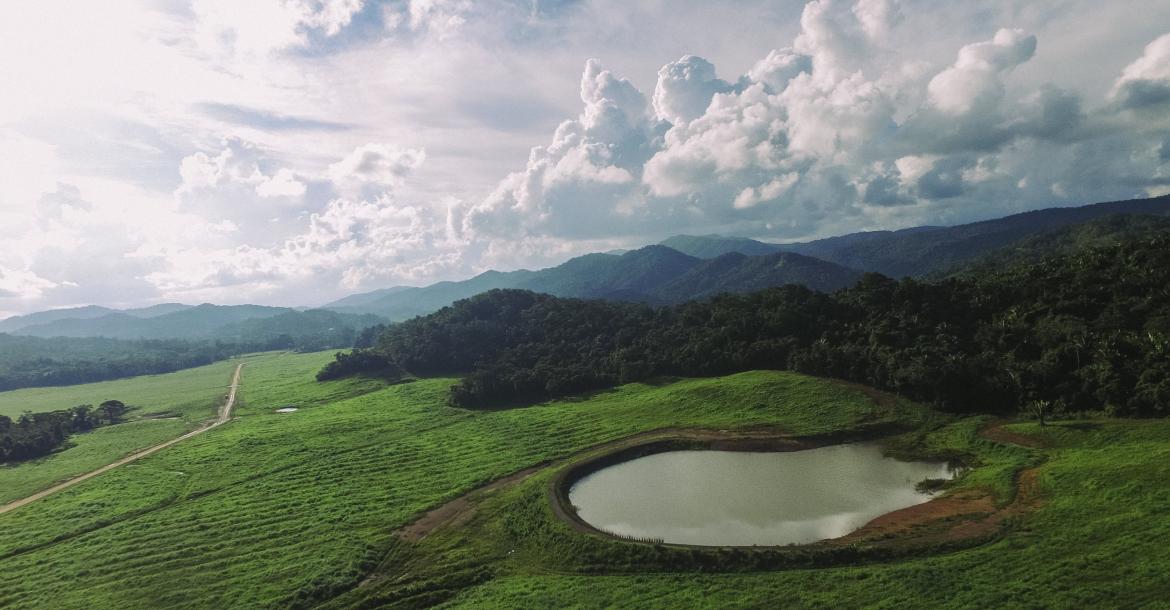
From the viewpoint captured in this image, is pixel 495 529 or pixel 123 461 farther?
pixel 123 461

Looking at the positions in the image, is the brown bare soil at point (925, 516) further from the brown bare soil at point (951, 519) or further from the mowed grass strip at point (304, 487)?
the mowed grass strip at point (304, 487)

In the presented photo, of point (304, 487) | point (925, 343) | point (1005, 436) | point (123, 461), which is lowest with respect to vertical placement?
point (1005, 436)

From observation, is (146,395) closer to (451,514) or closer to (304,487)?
(304,487)

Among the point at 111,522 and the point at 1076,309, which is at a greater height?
the point at 1076,309

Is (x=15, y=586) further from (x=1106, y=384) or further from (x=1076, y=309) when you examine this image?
(x=1076, y=309)

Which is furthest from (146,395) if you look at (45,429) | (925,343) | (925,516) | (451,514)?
(925,516)

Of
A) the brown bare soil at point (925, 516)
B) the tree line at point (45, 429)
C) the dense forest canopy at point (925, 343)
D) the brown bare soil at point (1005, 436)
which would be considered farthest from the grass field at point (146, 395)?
the brown bare soil at point (1005, 436)

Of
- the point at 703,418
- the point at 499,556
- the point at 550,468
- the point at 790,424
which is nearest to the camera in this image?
the point at 499,556

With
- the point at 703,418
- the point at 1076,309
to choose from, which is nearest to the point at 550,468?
the point at 703,418
